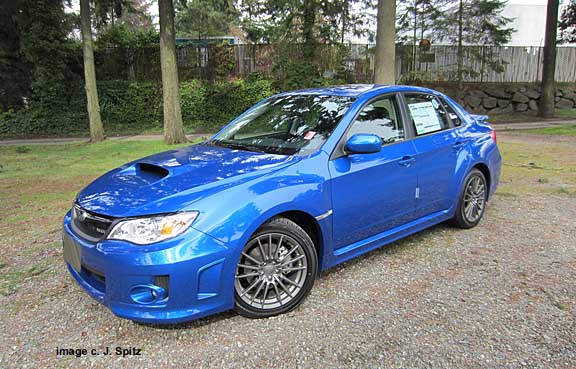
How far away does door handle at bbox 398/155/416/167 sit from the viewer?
381 centimetres

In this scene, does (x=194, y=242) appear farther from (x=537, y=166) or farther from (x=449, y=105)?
(x=537, y=166)

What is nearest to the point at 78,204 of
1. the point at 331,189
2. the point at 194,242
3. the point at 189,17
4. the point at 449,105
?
the point at 194,242

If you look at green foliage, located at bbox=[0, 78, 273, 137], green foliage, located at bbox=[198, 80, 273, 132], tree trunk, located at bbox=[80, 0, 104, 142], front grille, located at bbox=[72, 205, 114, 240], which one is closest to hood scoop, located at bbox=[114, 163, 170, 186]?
front grille, located at bbox=[72, 205, 114, 240]

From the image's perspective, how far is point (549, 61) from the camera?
60.6ft

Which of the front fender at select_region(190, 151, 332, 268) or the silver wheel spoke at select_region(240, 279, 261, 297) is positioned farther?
the silver wheel spoke at select_region(240, 279, 261, 297)

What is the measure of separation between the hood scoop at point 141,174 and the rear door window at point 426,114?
7.79ft

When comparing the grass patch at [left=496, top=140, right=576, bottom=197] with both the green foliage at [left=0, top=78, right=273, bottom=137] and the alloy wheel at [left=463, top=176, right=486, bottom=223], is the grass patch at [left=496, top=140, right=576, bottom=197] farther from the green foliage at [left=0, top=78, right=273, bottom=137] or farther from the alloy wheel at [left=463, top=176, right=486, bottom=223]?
the green foliage at [left=0, top=78, right=273, bottom=137]

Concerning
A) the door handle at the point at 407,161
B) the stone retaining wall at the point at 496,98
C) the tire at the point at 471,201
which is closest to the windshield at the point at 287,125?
the door handle at the point at 407,161

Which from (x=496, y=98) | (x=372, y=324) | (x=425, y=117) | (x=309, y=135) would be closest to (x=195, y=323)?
(x=372, y=324)

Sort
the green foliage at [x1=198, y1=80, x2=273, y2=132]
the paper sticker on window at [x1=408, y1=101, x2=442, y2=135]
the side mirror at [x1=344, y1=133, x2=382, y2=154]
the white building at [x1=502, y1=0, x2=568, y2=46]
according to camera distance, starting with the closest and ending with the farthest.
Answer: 1. the side mirror at [x1=344, y1=133, x2=382, y2=154]
2. the paper sticker on window at [x1=408, y1=101, x2=442, y2=135]
3. the green foliage at [x1=198, y1=80, x2=273, y2=132]
4. the white building at [x1=502, y1=0, x2=568, y2=46]

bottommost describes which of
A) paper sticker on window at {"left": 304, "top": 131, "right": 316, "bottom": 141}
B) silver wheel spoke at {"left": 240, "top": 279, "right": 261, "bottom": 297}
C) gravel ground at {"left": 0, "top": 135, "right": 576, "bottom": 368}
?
gravel ground at {"left": 0, "top": 135, "right": 576, "bottom": 368}

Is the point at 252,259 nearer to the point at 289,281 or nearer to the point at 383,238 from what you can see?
the point at 289,281

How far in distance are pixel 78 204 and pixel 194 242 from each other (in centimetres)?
107

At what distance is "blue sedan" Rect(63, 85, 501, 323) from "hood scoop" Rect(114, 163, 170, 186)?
0.02m
